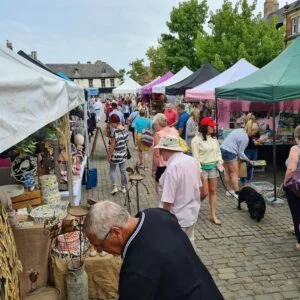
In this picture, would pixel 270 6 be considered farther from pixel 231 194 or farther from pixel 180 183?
pixel 180 183

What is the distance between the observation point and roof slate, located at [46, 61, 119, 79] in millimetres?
97938

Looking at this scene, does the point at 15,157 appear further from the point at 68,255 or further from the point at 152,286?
the point at 152,286

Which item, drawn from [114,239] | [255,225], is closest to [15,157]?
[114,239]

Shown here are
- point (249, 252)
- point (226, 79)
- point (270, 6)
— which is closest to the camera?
point (249, 252)

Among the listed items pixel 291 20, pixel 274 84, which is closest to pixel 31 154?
pixel 274 84

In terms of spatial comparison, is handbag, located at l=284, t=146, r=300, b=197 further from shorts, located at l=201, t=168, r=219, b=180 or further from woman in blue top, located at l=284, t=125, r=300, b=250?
shorts, located at l=201, t=168, r=219, b=180

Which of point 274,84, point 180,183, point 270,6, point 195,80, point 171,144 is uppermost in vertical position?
point 270,6

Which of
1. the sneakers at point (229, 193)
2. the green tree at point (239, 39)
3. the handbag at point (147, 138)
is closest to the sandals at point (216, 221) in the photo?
the sneakers at point (229, 193)

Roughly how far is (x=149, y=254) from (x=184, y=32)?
3637 cm

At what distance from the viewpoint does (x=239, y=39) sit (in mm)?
27438

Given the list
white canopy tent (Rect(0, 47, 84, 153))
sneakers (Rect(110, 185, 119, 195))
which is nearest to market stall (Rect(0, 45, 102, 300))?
Result: white canopy tent (Rect(0, 47, 84, 153))

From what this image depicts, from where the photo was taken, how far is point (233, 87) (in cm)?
813

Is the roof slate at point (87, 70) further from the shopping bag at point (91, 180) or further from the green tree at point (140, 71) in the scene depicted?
the shopping bag at point (91, 180)

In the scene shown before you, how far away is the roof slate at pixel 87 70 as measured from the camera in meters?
97.9
